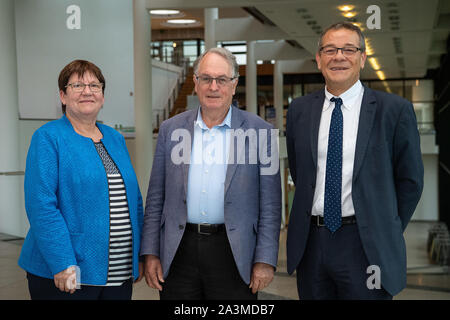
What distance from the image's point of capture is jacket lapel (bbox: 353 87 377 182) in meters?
2.67

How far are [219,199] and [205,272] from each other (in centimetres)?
37

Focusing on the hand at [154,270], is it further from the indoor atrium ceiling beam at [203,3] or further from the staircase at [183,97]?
the staircase at [183,97]

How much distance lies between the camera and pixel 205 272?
280 cm

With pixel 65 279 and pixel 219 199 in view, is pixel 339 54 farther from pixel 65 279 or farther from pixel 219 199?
pixel 65 279

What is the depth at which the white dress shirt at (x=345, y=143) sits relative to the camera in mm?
2723

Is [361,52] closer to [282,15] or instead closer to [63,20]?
[63,20]

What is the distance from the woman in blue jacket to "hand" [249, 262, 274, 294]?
0.59 m

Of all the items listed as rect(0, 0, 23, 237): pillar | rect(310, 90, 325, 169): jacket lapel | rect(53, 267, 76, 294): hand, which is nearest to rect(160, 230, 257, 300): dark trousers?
rect(53, 267, 76, 294): hand

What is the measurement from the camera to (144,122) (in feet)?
35.2

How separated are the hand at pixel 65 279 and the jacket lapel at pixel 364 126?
139 cm

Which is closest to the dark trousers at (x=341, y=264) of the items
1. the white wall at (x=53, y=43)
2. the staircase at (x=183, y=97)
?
the white wall at (x=53, y=43)

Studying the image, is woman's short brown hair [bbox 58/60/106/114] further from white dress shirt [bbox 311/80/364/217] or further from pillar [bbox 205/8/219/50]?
pillar [bbox 205/8/219/50]

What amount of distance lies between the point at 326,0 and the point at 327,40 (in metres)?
6.50

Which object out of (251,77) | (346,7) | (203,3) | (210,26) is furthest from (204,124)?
(251,77)
